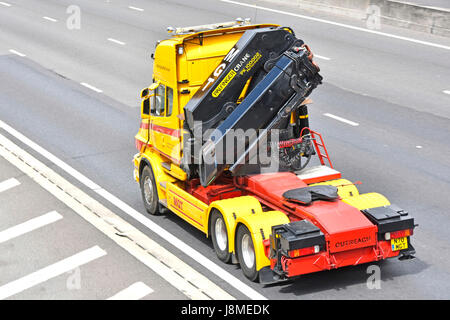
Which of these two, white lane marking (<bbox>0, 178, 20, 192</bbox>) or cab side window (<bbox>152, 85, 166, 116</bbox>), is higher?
cab side window (<bbox>152, 85, 166, 116</bbox>)

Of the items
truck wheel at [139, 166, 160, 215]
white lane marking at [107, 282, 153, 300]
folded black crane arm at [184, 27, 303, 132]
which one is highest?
folded black crane arm at [184, 27, 303, 132]

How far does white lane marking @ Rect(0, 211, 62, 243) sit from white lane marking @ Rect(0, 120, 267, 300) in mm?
1358

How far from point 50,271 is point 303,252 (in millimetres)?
4460

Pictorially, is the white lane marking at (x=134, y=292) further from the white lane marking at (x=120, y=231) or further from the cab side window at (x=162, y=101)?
the cab side window at (x=162, y=101)

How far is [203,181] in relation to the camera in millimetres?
13172

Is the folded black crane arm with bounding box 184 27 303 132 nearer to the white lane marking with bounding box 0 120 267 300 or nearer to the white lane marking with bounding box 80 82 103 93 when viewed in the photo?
the white lane marking with bounding box 0 120 267 300

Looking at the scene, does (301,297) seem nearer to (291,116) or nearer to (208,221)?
(208,221)

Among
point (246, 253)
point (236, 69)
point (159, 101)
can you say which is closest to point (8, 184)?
point (159, 101)

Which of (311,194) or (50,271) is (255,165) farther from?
(50,271)

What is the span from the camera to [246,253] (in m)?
11.9

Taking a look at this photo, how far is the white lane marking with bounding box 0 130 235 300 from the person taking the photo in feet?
38.8

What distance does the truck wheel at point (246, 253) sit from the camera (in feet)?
38.4

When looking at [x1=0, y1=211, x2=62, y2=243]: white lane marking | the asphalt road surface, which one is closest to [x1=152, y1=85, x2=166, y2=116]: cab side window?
the asphalt road surface

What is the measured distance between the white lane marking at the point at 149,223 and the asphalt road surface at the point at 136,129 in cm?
3
